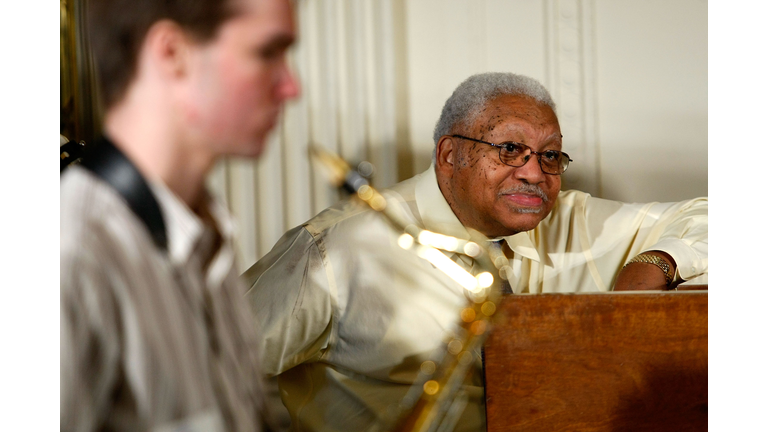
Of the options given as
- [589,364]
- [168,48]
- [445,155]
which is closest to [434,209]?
[445,155]

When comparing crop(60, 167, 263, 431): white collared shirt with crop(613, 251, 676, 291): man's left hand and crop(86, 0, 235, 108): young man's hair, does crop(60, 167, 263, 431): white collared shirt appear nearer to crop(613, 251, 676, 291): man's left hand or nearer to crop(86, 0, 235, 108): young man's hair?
crop(86, 0, 235, 108): young man's hair

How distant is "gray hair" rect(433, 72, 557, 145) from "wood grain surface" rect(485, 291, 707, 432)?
0.28 m

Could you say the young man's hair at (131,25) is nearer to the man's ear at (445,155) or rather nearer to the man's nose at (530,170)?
the man's ear at (445,155)

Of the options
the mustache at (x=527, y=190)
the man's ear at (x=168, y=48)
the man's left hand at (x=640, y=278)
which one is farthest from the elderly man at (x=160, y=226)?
the man's left hand at (x=640, y=278)

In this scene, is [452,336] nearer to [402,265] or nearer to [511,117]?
[402,265]

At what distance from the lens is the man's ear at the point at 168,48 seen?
2.14ft

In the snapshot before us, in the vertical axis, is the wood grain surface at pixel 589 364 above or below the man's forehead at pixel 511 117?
below

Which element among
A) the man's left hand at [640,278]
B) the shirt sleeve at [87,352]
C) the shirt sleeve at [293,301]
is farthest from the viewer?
the man's left hand at [640,278]

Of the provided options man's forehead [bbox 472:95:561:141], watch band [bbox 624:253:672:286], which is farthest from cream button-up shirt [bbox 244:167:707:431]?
watch band [bbox 624:253:672:286]

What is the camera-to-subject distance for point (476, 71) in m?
0.91

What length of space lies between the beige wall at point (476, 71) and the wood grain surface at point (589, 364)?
21cm

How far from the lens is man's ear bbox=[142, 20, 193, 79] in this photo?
652mm

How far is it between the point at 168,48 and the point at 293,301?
1.23 ft
